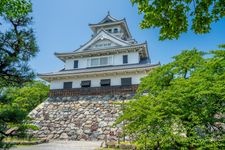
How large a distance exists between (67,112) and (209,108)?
55.2 ft

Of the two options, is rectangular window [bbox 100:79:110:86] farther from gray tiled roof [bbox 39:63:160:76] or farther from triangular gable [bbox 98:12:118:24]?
triangular gable [bbox 98:12:118:24]

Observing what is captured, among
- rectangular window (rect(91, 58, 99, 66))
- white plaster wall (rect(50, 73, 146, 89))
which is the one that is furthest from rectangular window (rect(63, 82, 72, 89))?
rectangular window (rect(91, 58, 99, 66))

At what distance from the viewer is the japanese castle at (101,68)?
24344mm

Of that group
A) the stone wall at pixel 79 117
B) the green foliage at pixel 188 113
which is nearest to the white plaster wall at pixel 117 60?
the stone wall at pixel 79 117

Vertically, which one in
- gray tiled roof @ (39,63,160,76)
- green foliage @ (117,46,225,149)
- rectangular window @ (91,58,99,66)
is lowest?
green foliage @ (117,46,225,149)

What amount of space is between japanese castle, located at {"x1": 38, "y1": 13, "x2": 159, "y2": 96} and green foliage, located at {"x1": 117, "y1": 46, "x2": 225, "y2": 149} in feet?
40.8

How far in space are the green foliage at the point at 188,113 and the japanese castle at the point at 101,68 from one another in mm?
12437

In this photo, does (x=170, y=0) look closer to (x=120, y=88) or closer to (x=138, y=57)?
(x=120, y=88)

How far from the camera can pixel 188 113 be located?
9.82 m

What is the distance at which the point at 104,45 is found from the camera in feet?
97.2

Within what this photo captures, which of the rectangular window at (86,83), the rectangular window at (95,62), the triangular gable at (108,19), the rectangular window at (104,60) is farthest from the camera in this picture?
the triangular gable at (108,19)

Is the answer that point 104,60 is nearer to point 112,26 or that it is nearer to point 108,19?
point 112,26

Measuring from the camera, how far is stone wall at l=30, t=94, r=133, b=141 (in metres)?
20.9

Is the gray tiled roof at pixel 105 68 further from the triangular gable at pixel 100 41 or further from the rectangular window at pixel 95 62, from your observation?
the triangular gable at pixel 100 41
